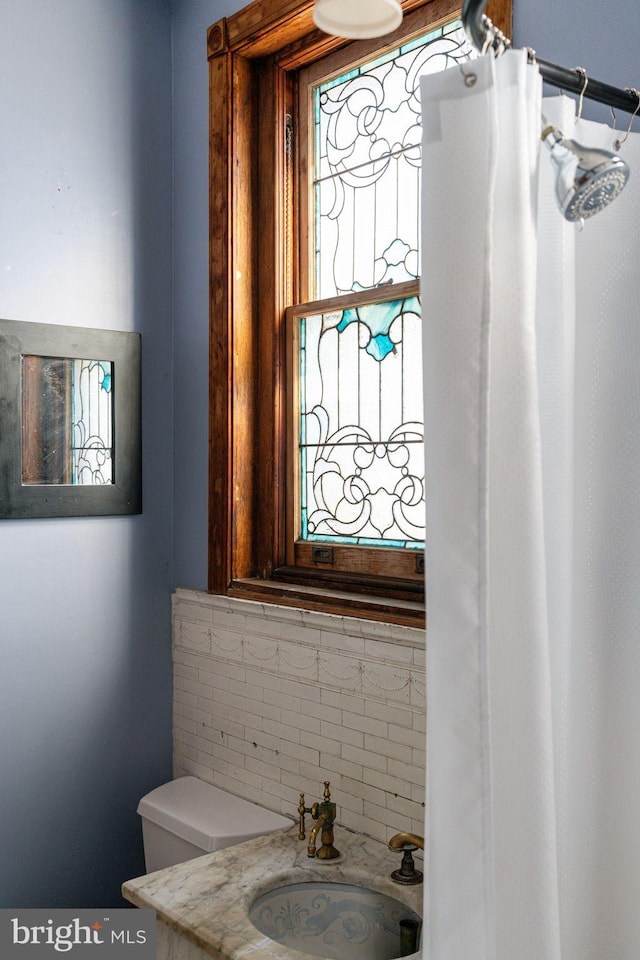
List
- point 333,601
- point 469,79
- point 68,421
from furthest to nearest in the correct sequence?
point 68,421 → point 333,601 → point 469,79

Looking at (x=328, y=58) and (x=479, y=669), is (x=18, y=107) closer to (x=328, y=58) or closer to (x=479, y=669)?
(x=328, y=58)

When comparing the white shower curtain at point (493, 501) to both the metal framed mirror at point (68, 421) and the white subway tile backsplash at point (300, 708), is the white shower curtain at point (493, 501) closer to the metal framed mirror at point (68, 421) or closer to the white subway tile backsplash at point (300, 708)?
the white subway tile backsplash at point (300, 708)

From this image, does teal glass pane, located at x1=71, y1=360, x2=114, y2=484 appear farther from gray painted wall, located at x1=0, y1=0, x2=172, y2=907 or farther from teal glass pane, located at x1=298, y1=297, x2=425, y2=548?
teal glass pane, located at x1=298, y1=297, x2=425, y2=548

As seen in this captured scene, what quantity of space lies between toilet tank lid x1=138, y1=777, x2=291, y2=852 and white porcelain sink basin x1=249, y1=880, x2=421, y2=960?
27 cm

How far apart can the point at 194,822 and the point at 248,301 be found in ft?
4.31

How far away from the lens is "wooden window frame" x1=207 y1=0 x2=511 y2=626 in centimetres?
224

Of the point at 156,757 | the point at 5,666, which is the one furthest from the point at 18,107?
the point at 156,757

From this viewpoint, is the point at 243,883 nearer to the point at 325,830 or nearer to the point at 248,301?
the point at 325,830

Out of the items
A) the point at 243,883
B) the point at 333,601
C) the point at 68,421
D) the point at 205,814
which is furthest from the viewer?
the point at 68,421

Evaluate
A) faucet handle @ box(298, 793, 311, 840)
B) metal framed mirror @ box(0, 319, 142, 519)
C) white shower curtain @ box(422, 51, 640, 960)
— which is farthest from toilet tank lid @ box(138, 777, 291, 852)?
white shower curtain @ box(422, 51, 640, 960)

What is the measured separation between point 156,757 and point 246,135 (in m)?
1.71

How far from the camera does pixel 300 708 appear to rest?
2.05m

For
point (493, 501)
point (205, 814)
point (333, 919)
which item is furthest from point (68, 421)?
point (493, 501)

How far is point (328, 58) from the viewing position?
215 cm
